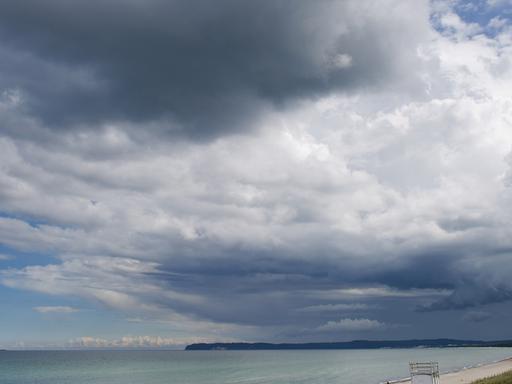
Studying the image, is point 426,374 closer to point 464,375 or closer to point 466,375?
point 464,375

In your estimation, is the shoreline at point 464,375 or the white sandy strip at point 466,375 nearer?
the white sandy strip at point 466,375

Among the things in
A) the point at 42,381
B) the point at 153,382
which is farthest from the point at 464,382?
the point at 42,381

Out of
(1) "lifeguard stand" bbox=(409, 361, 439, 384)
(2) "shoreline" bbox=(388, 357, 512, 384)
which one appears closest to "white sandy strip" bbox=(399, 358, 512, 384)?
(2) "shoreline" bbox=(388, 357, 512, 384)

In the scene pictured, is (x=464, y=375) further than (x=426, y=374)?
Yes

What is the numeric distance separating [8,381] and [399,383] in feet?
331

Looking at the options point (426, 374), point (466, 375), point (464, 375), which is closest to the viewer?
point (426, 374)

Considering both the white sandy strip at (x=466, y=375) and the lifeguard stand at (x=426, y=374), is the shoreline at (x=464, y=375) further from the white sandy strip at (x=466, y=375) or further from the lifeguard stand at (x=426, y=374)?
the lifeguard stand at (x=426, y=374)

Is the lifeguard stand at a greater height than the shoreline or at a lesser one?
greater

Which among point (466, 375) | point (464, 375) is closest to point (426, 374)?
point (464, 375)

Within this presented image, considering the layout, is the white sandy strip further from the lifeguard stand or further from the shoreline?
the lifeguard stand

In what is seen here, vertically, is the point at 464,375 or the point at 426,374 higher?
the point at 426,374

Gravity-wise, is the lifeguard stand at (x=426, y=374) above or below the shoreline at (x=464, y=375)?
above

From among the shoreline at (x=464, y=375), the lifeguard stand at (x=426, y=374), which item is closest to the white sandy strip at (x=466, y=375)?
the shoreline at (x=464, y=375)

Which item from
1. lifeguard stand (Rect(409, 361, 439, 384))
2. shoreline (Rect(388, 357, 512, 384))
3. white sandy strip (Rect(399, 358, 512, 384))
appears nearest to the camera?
lifeguard stand (Rect(409, 361, 439, 384))
